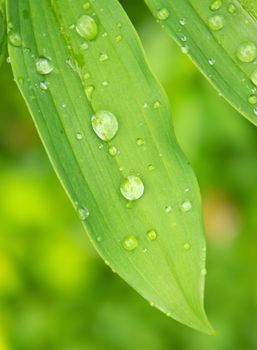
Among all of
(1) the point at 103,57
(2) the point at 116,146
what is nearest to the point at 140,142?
(2) the point at 116,146

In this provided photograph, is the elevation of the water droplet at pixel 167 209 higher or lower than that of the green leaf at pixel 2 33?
lower

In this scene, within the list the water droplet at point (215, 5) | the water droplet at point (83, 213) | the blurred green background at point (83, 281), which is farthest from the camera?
the blurred green background at point (83, 281)

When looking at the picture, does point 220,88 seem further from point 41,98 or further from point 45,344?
point 45,344

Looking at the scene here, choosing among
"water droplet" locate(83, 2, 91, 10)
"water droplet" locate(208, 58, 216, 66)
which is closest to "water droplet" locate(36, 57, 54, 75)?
"water droplet" locate(83, 2, 91, 10)

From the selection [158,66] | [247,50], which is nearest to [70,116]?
[247,50]

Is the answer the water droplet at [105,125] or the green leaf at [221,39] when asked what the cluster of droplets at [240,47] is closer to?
the green leaf at [221,39]

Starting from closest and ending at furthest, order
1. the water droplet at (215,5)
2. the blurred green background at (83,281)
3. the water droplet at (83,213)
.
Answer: the water droplet at (83,213) → the water droplet at (215,5) → the blurred green background at (83,281)

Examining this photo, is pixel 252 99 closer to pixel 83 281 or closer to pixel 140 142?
pixel 140 142

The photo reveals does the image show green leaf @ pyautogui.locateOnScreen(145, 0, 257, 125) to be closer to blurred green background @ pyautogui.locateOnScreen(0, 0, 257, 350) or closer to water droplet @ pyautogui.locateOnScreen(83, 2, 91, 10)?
water droplet @ pyautogui.locateOnScreen(83, 2, 91, 10)

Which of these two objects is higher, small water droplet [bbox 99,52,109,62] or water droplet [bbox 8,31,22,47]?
water droplet [bbox 8,31,22,47]

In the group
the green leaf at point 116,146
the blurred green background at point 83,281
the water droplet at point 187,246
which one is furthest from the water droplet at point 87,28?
the blurred green background at point 83,281
